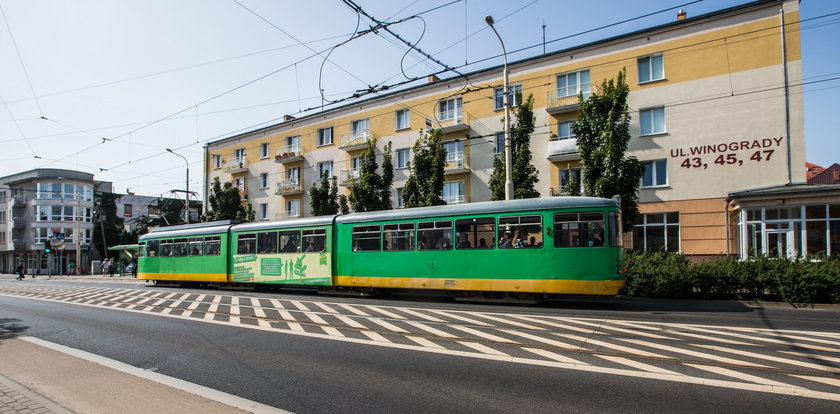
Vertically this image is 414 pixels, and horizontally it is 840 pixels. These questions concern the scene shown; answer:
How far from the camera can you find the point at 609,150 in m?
19.2

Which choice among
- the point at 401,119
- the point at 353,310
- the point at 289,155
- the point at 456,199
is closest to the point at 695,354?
the point at 353,310

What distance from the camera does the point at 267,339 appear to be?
8.73m

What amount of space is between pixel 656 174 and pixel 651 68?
5.42 metres

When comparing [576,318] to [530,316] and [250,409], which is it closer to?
[530,316]

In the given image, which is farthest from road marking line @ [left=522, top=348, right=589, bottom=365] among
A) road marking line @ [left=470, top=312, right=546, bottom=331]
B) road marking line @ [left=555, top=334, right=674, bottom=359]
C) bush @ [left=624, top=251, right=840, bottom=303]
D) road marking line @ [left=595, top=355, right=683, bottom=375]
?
bush @ [left=624, top=251, right=840, bottom=303]

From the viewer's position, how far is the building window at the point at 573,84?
25631mm

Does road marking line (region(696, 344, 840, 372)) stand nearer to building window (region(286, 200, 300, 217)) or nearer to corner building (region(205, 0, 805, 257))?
corner building (region(205, 0, 805, 257))

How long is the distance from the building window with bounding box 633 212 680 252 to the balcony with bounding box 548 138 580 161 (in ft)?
15.4

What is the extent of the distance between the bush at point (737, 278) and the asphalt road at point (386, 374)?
96.3 inches

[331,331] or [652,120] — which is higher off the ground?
[652,120]

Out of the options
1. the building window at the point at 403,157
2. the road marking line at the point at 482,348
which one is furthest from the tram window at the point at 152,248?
the road marking line at the point at 482,348

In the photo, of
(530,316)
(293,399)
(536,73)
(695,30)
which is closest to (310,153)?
(536,73)

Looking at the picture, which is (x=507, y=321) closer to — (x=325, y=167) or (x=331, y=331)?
(x=331, y=331)

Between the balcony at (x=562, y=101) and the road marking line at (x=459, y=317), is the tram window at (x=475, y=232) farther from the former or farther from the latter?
the balcony at (x=562, y=101)
